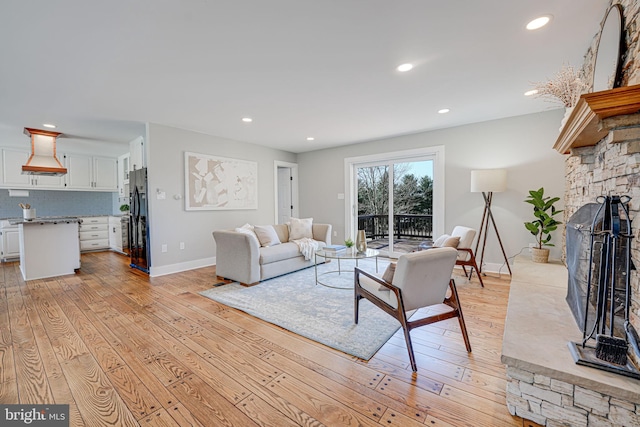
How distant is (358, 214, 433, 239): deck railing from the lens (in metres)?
5.02

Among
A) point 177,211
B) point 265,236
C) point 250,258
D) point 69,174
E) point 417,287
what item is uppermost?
point 69,174

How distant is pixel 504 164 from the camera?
158 inches

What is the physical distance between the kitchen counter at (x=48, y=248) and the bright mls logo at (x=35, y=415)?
3.66 m

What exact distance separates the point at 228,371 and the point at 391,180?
14.4ft

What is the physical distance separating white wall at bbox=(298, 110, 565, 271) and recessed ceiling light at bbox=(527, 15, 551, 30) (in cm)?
240

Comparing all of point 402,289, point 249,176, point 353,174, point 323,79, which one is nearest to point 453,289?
point 402,289

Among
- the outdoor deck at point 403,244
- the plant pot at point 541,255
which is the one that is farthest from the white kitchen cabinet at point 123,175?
the plant pot at point 541,255

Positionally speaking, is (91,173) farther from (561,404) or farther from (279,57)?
(561,404)

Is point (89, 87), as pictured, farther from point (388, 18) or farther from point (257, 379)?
point (257, 379)

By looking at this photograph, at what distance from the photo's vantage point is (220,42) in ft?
6.77

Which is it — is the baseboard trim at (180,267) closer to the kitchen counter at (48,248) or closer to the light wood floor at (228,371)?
the light wood floor at (228,371)

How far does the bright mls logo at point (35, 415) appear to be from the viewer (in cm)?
141

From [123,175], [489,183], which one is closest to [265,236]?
[489,183]

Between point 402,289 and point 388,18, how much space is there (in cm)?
190
